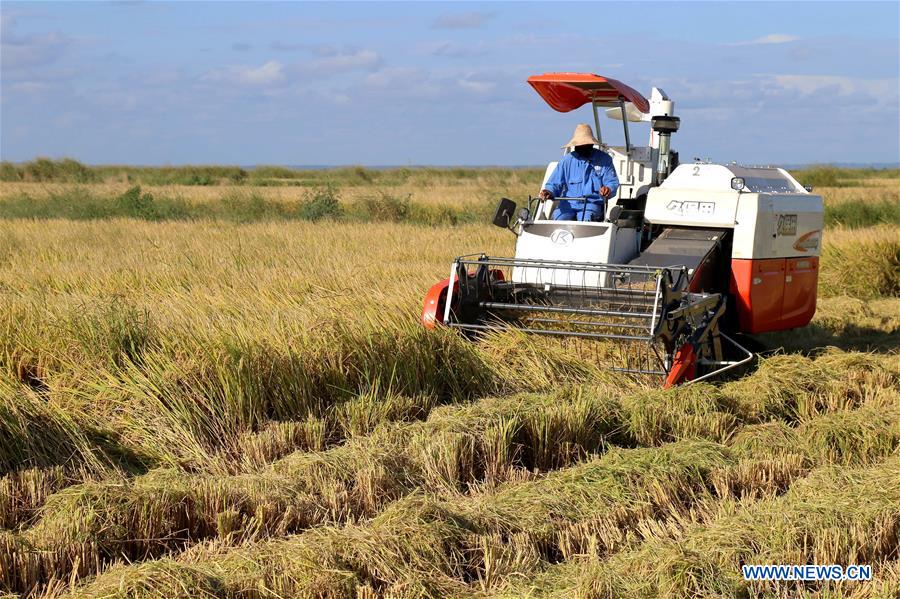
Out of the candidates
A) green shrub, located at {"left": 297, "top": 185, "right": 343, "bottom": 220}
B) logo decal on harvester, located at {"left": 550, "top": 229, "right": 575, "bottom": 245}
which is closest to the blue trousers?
logo decal on harvester, located at {"left": 550, "top": 229, "right": 575, "bottom": 245}

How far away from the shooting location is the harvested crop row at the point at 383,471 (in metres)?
4.44

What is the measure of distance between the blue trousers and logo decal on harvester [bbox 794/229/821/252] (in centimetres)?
169

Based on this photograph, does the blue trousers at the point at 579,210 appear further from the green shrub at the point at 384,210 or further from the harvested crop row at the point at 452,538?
the green shrub at the point at 384,210

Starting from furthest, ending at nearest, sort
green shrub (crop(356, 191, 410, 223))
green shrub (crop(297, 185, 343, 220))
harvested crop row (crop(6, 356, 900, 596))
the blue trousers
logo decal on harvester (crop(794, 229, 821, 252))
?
1. green shrub (crop(356, 191, 410, 223))
2. green shrub (crop(297, 185, 343, 220))
3. logo decal on harvester (crop(794, 229, 821, 252))
4. the blue trousers
5. harvested crop row (crop(6, 356, 900, 596))

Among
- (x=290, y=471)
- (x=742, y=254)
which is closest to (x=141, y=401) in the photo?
(x=290, y=471)

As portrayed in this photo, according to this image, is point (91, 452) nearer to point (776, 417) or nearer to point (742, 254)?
point (776, 417)

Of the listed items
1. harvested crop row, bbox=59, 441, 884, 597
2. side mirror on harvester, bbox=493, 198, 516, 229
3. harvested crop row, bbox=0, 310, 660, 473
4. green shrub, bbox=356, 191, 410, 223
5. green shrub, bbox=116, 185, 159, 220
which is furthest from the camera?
green shrub, bbox=356, 191, 410, 223

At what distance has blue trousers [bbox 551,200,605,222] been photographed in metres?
8.52

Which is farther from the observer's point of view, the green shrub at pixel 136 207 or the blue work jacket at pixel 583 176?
the green shrub at pixel 136 207

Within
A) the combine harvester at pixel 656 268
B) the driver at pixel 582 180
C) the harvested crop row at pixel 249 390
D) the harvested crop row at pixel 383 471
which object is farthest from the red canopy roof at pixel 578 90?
the harvested crop row at pixel 383 471

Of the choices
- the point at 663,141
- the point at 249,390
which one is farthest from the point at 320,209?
the point at 249,390

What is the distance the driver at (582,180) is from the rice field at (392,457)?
1.46 metres

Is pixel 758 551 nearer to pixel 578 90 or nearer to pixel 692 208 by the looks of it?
pixel 692 208

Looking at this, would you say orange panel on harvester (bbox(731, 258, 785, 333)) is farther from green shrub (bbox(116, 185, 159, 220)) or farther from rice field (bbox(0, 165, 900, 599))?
green shrub (bbox(116, 185, 159, 220))
